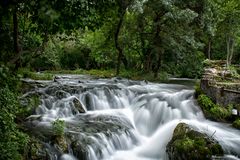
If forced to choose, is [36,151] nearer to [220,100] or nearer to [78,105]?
[78,105]

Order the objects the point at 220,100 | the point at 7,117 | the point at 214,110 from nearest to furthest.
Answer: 1. the point at 7,117
2. the point at 214,110
3. the point at 220,100

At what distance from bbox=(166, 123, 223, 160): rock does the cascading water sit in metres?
0.59

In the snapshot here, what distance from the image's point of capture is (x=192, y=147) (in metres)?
9.89

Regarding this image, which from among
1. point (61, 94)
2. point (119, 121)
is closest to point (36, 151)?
point (119, 121)

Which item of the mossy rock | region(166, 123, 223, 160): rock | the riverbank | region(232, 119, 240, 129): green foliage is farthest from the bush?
the riverbank

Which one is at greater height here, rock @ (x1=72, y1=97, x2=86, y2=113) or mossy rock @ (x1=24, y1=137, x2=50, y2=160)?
rock @ (x1=72, y1=97, x2=86, y2=113)

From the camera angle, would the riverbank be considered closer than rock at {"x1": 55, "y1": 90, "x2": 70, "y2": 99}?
Yes

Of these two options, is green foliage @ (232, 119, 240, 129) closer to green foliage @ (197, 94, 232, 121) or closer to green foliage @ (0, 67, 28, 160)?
green foliage @ (197, 94, 232, 121)

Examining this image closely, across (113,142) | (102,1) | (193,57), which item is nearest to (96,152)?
(113,142)

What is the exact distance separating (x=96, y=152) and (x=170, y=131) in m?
3.16

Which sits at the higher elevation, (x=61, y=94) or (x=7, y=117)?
(x=7, y=117)

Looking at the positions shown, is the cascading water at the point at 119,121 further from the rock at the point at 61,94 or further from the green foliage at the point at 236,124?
the green foliage at the point at 236,124

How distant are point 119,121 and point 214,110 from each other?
349cm

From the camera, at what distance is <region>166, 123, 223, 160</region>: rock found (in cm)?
982
